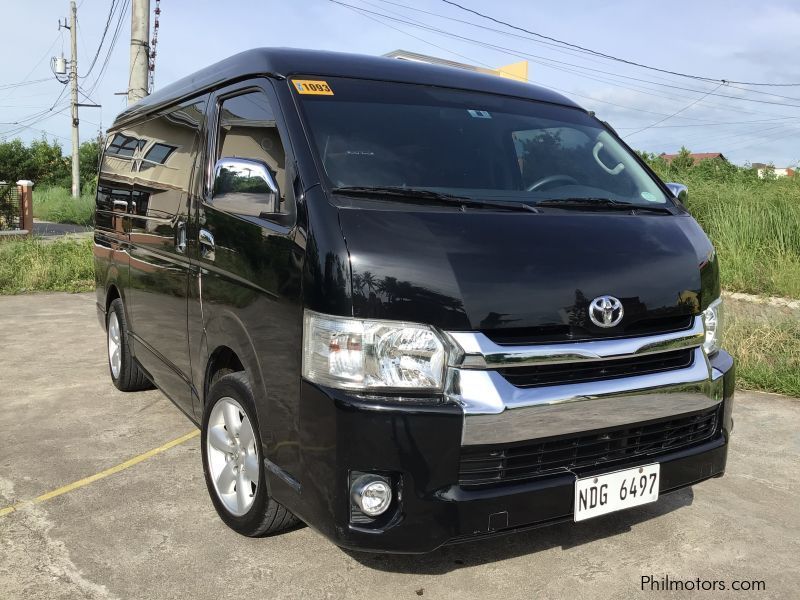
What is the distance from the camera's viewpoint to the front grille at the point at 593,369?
2561mm

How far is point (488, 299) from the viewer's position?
2.52 metres

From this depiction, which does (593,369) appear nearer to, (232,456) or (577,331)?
(577,331)

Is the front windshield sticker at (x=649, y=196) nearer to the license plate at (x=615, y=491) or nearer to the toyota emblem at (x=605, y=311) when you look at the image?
the toyota emblem at (x=605, y=311)

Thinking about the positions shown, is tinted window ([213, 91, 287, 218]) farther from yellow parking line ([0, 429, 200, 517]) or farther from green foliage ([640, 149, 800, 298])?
green foliage ([640, 149, 800, 298])

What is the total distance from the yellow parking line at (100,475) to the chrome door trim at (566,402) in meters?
2.37

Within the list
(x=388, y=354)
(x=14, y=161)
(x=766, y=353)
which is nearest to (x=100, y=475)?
(x=388, y=354)

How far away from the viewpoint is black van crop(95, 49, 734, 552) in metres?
2.47

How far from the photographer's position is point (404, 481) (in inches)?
97.3

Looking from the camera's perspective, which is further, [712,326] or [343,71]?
[343,71]

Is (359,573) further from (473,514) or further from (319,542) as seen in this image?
(473,514)

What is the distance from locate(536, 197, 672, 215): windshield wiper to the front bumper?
3.69 ft

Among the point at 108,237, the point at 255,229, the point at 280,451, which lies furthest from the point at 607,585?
the point at 108,237

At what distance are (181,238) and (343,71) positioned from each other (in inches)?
45.5

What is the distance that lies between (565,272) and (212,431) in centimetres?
173
